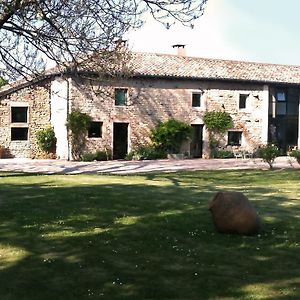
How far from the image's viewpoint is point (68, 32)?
10.5m

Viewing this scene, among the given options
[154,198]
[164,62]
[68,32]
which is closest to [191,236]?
[154,198]

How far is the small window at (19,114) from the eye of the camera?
32594 mm

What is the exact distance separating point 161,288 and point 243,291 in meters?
0.94

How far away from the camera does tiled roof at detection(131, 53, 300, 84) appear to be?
3375 cm

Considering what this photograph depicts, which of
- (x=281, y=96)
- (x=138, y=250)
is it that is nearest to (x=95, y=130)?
(x=281, y=96)

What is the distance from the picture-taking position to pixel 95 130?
31.8 m

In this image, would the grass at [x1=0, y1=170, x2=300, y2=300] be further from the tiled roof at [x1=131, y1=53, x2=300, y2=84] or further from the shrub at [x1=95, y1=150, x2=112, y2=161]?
the tiled roof at [x1=131, y1=53, x2=300, y2=84]

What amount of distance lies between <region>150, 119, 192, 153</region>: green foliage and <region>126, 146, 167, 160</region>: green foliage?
1.24 feet

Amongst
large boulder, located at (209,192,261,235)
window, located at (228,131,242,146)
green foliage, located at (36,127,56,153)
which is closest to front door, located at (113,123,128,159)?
green foliage, located at (36,127,56,153)

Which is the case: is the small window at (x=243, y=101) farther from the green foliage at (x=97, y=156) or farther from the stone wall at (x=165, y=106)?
the green foliage at (x=97, y=156)

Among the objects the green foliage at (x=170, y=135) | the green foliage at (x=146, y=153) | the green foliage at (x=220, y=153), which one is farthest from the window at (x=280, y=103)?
the green foliage at (x=146, y=153)

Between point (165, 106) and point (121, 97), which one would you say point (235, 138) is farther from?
point (121, 97)

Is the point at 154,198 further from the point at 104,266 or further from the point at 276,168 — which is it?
the point at 276,168

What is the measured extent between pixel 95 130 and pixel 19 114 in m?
5.32
